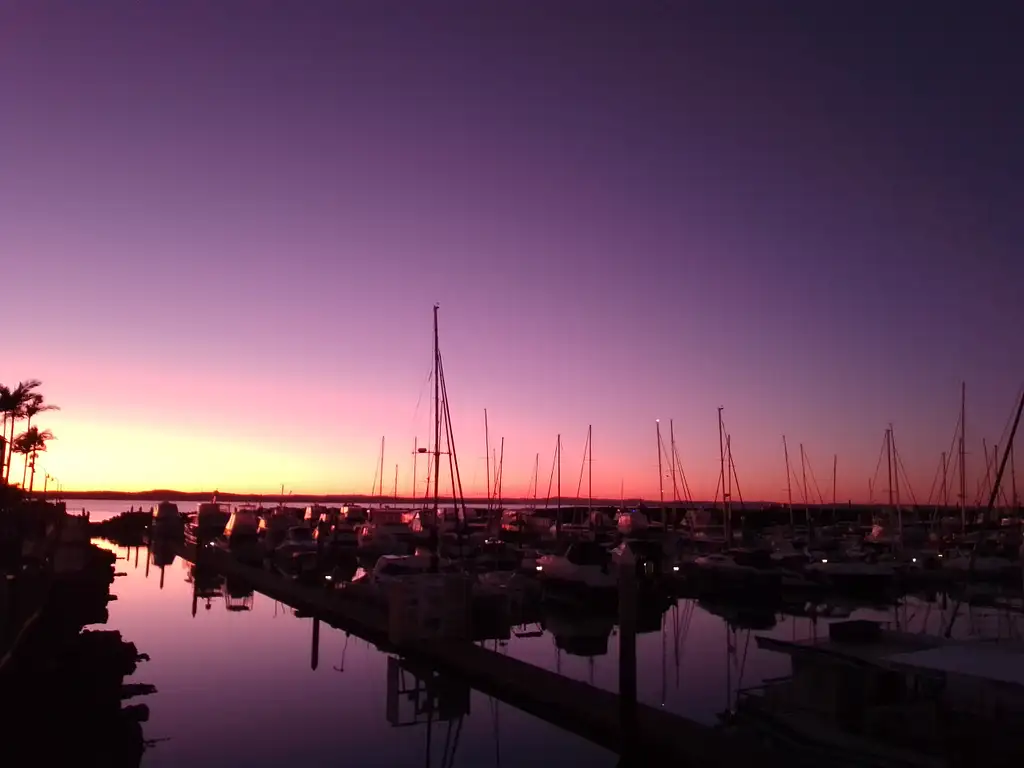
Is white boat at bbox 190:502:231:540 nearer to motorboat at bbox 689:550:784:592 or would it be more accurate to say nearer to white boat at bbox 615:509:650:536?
white boat at bbox 615:509:650:536

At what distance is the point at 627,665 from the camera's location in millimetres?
16812

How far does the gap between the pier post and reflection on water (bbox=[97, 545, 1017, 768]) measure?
93cm

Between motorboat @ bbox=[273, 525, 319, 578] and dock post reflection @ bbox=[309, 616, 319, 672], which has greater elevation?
motorboat @ bbox=[273, 525, 319, 578]

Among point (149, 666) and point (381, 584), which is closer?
point (149, 666)

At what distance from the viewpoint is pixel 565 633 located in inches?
1277

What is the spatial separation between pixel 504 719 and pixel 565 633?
12574mm

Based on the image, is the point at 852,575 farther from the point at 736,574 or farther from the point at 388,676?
the point at 388,676

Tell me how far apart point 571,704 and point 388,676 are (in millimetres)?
8196

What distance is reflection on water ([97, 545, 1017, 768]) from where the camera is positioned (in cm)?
1869

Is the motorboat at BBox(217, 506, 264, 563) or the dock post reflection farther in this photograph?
the motorboat at BBox(217, 506, 264, 563)

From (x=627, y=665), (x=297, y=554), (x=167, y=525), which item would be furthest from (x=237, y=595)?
(x=167, y=525)

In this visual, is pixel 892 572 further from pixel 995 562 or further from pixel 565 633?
pixel 565 633

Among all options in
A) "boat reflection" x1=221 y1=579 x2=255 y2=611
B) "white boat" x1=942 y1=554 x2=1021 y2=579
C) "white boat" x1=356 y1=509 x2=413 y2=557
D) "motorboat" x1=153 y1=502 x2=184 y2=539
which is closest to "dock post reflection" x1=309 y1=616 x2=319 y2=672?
"boat reflection" x1=221 y1=579 x2=255 y2=611

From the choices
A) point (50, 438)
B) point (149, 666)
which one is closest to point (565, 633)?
point (149, 666)
